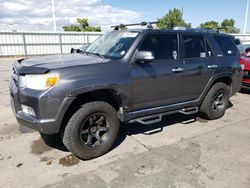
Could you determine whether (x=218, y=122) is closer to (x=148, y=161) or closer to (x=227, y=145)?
(x=227, y=145)

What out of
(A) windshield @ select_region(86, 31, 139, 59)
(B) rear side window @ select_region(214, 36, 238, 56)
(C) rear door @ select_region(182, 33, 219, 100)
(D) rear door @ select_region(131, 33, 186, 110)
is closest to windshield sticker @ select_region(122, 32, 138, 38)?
(A) windshield @ select_region(86, 31, 139, 59)

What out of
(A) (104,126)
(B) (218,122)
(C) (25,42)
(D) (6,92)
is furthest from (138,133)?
(C) (25,42)

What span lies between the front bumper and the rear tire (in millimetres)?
3104

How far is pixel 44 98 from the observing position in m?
3.19

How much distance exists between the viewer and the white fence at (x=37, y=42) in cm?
2176

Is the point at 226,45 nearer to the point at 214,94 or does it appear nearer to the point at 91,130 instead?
the point at 214,94

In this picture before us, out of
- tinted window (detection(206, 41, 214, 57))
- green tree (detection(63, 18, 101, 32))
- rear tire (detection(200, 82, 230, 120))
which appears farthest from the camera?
green tree (detection(63, 18, 101, 32))

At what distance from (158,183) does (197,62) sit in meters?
2.59

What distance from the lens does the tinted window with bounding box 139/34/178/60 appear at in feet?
13.8

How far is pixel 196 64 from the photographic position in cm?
480

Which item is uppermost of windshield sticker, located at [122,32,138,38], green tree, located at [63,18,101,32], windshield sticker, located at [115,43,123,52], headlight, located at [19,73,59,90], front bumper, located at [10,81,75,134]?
green tree, located at [63,18,101,32]

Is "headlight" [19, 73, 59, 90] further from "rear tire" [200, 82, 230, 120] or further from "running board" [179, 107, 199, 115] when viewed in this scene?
"rear tire" [200, 82, 230, 120]

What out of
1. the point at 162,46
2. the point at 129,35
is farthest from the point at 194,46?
the point at 129,35

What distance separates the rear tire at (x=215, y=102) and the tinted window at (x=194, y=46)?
83cm
